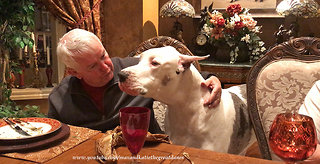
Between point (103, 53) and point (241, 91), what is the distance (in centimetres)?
76

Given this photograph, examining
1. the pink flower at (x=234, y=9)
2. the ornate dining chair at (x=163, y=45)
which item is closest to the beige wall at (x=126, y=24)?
the pink flower at (x=234, y=9)

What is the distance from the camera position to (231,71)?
9.67 ft

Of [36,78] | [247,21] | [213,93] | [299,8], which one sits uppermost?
[299,8]

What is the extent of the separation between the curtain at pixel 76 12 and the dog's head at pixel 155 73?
2.18 m

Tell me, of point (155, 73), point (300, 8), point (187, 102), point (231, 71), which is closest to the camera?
point (155, 73)

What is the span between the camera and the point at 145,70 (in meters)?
1.19

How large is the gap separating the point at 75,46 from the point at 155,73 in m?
0.40

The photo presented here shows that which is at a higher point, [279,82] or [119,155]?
[279,82]

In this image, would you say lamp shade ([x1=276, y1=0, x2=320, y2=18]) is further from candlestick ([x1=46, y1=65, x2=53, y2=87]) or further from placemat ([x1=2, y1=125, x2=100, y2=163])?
candlestick ([x1=46, y1=65, x2=53, y2=87])

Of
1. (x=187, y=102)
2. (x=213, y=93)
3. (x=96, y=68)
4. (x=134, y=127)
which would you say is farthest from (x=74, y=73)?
(x=134, y=127)

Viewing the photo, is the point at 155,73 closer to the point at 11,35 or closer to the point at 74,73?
the point at 74,73

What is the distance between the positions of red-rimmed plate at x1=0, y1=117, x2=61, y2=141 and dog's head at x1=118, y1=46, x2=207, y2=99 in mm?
284

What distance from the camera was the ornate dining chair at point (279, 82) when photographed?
135cm

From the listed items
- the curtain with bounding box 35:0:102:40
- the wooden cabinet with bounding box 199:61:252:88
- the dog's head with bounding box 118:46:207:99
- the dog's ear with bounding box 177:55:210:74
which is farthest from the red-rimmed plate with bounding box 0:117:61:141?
the curtain with bounding box 35:0:102:40
